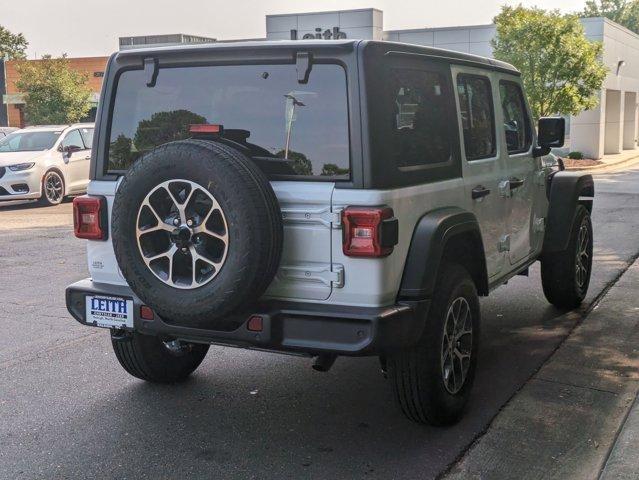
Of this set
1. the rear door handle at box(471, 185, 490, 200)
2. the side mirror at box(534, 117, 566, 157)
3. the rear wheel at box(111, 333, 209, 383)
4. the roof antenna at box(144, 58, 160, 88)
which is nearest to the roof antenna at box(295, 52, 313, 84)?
the roof antenna at box(144, 58, 160, 88)

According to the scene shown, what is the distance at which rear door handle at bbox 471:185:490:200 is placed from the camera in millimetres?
4730

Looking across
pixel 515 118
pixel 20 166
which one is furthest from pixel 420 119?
pixel 20 166

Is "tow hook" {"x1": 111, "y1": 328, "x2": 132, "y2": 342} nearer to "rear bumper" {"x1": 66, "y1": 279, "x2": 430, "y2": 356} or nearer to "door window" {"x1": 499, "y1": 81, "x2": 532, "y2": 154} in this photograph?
"rear bumper" {"x1": 66, "y1": 279, "x2": 430, "y2": 356}

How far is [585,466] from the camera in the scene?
12.8 feet

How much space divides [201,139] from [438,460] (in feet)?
6.45

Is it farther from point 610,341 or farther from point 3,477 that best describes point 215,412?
point 610,341

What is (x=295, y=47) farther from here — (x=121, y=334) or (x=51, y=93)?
(x=51, y=93)

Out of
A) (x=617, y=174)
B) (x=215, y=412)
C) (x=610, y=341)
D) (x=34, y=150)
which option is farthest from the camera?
(x=617, y=174)

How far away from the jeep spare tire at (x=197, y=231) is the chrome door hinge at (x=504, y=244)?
2.00 metres

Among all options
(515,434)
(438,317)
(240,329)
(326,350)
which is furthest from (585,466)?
(240,329)

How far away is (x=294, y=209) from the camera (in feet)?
12.7

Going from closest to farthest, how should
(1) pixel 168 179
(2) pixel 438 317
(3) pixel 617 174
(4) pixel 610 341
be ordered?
(1) pixel 168 179 < (2) pixel 438 317 < (4) pixel 610 341 < (3) pixel 617 174

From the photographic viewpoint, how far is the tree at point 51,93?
1339 inches

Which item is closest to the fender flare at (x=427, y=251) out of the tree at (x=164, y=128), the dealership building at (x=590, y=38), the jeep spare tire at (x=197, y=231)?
the jeep spare tire at (x=197, y=231)
